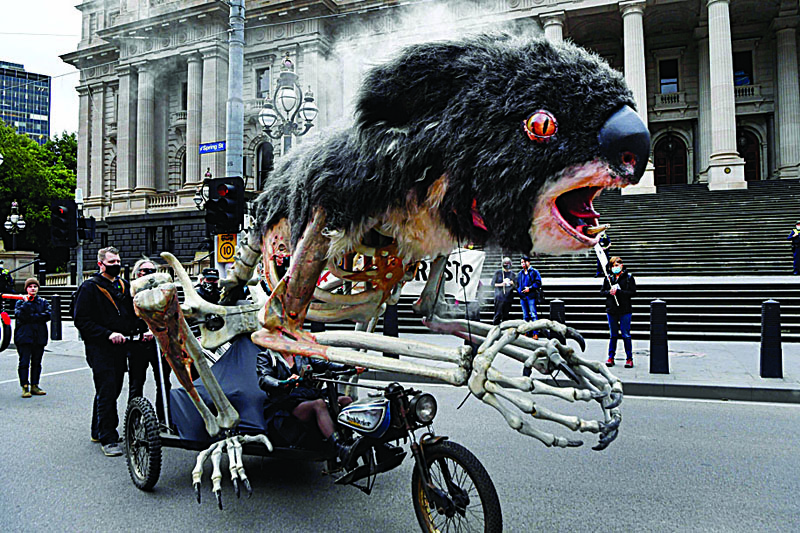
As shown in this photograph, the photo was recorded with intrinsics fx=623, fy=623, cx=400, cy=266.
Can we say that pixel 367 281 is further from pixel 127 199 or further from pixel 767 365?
pixel 127 199

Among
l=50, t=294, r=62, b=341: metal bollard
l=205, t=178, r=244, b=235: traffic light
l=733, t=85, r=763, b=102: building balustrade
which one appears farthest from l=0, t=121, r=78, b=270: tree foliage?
l=733, t=85, r=763, b=102: building balustrade

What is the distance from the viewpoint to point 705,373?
9070 millimetres

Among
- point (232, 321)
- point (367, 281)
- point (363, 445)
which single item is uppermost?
point (367, 281)

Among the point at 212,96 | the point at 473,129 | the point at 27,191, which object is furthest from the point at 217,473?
the point at 27,191

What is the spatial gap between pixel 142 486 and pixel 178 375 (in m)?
1.09

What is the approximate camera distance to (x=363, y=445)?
149 inches

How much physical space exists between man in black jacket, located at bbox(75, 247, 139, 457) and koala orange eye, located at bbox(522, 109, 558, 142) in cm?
445

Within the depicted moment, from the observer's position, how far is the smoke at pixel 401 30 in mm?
3861

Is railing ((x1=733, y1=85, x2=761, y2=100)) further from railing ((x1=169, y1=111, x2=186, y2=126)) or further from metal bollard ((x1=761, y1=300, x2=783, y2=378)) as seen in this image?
railing ((x1=169, y1=111, x2=186, y2=126))

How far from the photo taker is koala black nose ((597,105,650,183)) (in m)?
3.04

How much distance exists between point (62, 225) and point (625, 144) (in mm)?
14455

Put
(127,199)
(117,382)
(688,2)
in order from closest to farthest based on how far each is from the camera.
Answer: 1. (117,382)
2. (688,2)
3. (127,199)

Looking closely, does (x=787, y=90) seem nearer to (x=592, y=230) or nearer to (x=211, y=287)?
(x=211, y=287)

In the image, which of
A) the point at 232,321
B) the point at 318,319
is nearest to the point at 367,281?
the point at 318,319
